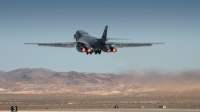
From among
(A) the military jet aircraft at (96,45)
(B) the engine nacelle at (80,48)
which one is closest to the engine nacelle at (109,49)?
(A) the military jet aircraft at (96,45)

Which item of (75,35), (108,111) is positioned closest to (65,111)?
(108,111)

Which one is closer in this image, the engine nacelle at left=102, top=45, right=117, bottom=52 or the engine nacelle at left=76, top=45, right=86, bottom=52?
the engine nacelle at left=76, top=45, right=86, bottom=52

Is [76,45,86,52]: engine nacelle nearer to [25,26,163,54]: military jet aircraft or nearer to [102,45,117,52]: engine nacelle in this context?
[25,26,163,54]: military jet aircraft

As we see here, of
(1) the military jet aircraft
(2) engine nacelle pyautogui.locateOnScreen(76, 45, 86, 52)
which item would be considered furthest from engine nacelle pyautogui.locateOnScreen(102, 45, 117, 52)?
(2) engine nacelle pyautogui.locateOnScreen(76, 45, 86, 52)

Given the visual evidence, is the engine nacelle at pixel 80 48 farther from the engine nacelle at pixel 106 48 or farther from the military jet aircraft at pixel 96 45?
the engine nacelle at pixel 106 48

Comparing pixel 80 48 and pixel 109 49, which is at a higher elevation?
pixel 80 48

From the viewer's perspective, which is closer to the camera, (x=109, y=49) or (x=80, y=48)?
(x=109, y=49)

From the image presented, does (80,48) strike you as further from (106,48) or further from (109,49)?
(109,49)

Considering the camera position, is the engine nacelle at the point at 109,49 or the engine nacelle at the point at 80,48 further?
the engine nacelle at the point at 109,49

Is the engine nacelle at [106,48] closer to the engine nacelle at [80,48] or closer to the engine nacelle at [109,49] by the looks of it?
the engine nacelle at [109,49]

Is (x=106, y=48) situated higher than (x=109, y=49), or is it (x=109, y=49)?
(x=106, y=48)

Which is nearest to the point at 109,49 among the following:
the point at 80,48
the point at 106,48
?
the point at 106,48

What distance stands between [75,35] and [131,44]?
97.5 feet

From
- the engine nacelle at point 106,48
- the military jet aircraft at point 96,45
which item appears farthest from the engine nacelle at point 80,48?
the engine nacelle at point 106,48
